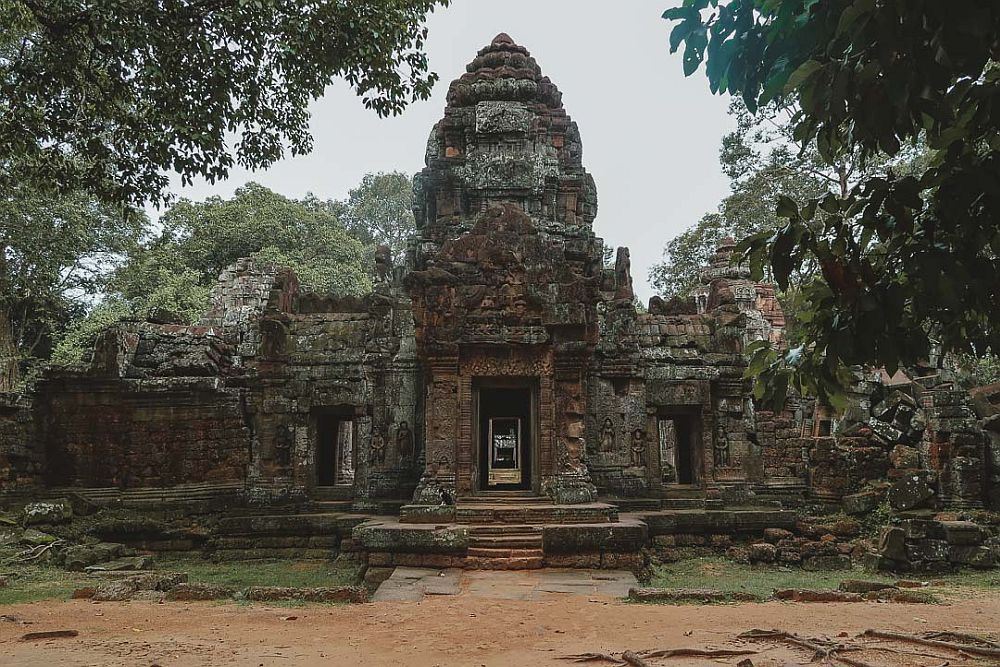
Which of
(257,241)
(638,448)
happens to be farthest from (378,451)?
(257,241)

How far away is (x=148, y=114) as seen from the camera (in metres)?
7.65

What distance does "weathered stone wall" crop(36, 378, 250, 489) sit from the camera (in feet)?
46.1

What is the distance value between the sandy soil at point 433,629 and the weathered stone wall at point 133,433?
22.7ft

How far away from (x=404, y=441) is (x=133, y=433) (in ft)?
18.2

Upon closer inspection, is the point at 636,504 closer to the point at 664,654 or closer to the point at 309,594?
the point at 309,594

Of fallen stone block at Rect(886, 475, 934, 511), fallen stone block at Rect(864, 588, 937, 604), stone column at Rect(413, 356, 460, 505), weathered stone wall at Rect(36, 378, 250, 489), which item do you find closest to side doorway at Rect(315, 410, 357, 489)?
weathered stone wall at Rect(36, 378, 250, 489)

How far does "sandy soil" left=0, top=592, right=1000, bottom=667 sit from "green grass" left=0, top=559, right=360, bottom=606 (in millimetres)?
902

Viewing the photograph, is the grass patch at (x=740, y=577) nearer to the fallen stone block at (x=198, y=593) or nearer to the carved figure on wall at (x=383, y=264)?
the fallen stone block at (x=198, y=593)

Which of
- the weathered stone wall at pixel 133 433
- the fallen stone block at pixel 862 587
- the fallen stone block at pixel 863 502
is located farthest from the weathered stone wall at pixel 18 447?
the fallen stone block at pixel 863 502

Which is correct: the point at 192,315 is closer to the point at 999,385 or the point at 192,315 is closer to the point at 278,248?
the point at 278,248

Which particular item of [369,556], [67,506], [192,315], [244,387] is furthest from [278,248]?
[369,556]

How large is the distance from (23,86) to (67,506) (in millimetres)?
7528

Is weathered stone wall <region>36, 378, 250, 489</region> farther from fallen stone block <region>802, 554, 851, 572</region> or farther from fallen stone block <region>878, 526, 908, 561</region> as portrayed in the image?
fallen stone block <region>878, 526, 908, 561</region>

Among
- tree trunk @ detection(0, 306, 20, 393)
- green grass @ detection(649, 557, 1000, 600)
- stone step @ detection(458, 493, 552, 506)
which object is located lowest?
green grass @ detection(649, 557, 1000, 600)
